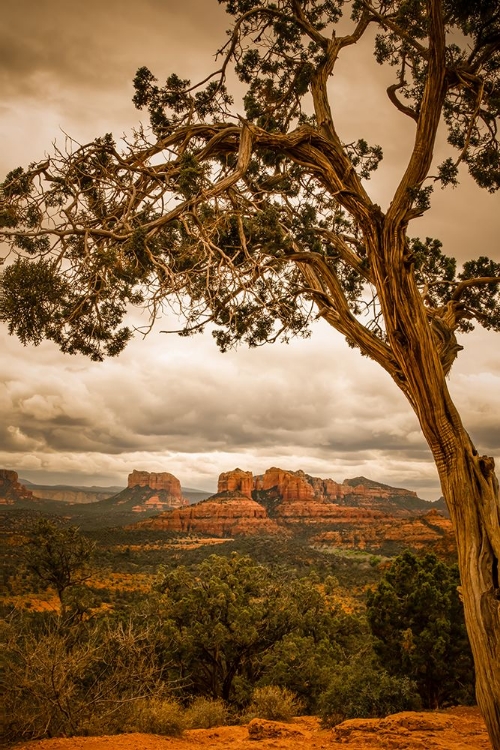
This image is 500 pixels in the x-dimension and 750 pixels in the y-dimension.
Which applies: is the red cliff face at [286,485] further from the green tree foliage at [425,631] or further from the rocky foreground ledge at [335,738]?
the rocky foreground ledge at [335,738]

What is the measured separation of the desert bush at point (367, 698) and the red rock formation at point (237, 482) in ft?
348

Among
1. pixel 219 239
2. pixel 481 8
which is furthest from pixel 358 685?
pixel 481 8

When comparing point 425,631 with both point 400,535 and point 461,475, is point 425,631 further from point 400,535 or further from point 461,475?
point 400,535

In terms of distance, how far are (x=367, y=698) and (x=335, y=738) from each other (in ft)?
11.9

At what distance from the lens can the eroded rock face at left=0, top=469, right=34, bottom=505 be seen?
500ft

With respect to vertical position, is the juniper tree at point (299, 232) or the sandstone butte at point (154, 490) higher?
the juniper tree at point (299, 232)

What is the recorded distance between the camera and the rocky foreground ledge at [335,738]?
5.55 metres

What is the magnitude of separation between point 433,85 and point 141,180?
2.51 metres

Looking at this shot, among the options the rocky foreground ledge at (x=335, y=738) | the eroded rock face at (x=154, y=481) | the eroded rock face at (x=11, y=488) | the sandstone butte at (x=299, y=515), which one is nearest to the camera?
the rocky foreground ledge at (x=335, y=738)

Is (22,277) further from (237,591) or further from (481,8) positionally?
(237,591)

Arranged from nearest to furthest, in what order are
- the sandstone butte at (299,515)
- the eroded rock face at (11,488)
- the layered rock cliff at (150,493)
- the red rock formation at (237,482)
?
the sandstone butte at (299,515)
the red rock formation at (237,482)
the eroded rock face at (11,488)
the layered rock cliff at (150,493)

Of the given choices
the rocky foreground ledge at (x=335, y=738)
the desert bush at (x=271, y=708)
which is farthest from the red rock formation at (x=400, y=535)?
the rocky foreground ledge at (x=335, y=738)

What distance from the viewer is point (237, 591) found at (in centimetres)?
1568

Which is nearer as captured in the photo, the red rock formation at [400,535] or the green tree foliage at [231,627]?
the green tree foliage at [231,627]
